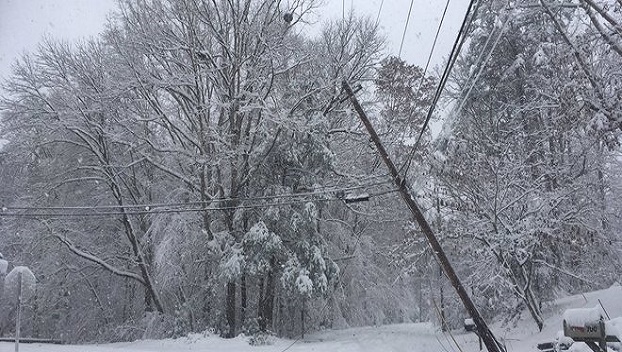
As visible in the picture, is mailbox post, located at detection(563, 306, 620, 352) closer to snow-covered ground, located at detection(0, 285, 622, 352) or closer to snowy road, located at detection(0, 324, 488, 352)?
snow-covered ground, located at detection(0, 285, 622, 352)

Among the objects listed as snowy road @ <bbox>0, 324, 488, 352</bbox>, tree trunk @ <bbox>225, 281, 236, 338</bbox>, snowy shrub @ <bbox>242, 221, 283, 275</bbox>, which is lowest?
snowy road @ <bbox>0, 324, 488, 352</bbox>

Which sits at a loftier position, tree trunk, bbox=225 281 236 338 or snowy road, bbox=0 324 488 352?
tree trunk, bbox=225 281 236 338

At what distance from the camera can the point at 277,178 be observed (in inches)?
836

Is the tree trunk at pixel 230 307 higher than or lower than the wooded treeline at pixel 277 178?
lower

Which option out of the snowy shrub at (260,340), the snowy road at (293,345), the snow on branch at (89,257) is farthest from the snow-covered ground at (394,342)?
the snow on branch at (89,257)

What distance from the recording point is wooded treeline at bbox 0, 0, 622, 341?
15852 millimetres

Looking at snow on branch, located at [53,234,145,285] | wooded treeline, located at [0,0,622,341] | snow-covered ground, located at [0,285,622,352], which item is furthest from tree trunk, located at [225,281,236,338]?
snow on branch, located at [53,234,145,285]

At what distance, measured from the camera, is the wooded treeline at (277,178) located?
15.9 m

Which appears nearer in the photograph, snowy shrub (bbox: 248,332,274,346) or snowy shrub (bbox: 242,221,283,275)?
snowy shrub (bbox: 248,332,274,346)

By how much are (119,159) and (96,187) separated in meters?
1.96

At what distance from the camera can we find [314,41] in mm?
25844

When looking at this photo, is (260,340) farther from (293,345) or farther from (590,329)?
(590,329)

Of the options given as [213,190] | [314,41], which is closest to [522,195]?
[213,190]

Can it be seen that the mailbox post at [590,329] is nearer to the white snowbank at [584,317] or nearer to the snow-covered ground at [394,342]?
the white snowbank at [584,317]
